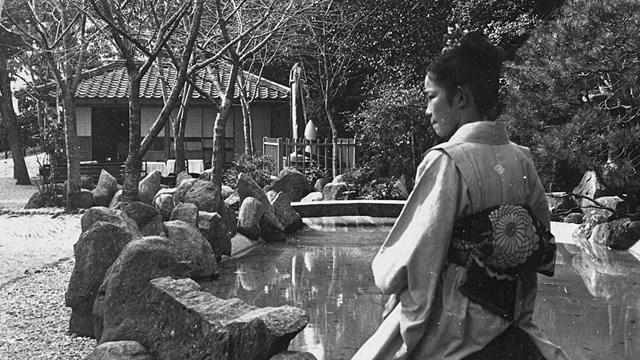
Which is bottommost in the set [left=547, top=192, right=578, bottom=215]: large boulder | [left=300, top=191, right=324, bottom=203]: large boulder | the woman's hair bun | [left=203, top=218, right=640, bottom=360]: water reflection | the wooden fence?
[left=203, top=218, right=640, bottom=360]: water reflection

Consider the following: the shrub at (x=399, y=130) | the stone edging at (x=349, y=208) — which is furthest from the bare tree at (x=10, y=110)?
the stone edging at (x=349, y=208)

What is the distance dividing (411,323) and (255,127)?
24125 mm

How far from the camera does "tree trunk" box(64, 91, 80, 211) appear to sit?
53.0 ft

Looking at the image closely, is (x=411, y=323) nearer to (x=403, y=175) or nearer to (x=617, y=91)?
(x=617, y=91)

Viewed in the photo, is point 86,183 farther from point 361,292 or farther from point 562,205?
point 361,292

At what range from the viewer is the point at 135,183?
37.2 ft

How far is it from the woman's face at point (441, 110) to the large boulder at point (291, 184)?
15.4 meters

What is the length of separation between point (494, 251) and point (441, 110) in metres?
0.45

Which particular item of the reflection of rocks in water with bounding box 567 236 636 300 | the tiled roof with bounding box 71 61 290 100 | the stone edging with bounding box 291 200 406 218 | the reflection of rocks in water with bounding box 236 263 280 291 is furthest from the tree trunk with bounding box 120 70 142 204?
the tiled roof with bounding box 71 61 290 100

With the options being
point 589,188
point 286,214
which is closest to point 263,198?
point 286,214

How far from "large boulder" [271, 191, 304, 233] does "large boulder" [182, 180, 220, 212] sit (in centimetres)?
195

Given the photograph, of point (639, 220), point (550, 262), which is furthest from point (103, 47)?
point (550, 262)

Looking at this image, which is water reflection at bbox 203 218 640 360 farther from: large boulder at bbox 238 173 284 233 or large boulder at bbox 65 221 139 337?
large boulder at bbox 65 221 139 337

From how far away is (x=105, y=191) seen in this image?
16.6 metres
